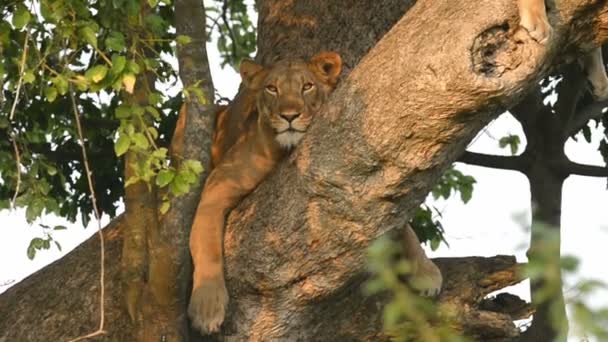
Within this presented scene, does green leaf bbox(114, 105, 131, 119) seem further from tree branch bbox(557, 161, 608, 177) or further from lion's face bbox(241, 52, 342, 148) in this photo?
tree branch bbox(557, 161, 608, 177)

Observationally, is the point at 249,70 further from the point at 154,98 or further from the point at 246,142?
the point at 154,98

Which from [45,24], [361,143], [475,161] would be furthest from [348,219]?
[475,161]

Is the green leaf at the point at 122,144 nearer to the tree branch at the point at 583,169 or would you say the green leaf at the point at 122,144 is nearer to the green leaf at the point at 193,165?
the green leaf at the point at 193,165

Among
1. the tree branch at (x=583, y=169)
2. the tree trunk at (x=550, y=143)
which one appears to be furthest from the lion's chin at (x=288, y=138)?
the tree branch at (x=583, y=169)

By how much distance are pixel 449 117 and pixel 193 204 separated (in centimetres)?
102

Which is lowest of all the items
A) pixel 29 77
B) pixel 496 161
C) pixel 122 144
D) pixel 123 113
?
pixel 122 144

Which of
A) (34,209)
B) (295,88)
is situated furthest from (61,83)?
(295,88)

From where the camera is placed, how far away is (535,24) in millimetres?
3625

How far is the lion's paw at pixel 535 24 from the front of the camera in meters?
3.62

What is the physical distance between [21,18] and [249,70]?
1531 mm

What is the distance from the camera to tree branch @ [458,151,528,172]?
6352 millimetres

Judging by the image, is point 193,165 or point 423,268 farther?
point 423,268

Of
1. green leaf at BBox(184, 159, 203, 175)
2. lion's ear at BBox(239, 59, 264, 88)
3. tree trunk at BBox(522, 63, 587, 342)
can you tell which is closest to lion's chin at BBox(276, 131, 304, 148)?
lion's ear at BBox(239, 59, 264, 88)

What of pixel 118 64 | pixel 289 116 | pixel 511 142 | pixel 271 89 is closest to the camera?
pixel 118 64
